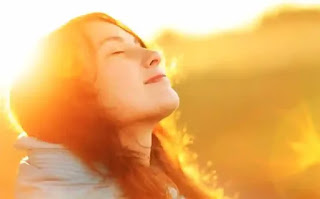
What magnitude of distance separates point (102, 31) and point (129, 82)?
0.28 feet

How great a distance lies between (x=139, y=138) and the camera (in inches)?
42.1

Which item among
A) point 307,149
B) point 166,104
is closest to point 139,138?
point 166,104

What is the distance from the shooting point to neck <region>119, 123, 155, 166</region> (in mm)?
1056

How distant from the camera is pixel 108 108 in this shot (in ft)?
3.40

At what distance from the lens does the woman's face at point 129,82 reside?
1036 mm

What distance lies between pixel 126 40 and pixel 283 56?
142 centimetres

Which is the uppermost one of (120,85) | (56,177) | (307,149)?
(307,149)

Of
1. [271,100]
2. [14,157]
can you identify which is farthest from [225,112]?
[14,157]

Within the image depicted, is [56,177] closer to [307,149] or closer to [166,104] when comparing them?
[166,104]

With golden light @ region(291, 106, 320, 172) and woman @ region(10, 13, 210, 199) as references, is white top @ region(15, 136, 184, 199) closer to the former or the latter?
woman @ region(10, 13, 210, 199)

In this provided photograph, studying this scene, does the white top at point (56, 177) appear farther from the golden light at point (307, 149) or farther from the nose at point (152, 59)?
the golden light at point (307, 149)

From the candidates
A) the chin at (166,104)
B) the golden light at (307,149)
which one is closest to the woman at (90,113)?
the chin at (166,104)

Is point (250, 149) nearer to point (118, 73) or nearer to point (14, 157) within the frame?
point (14, 157)

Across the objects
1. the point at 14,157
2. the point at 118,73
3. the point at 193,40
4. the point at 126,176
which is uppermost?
the point at 193,40
